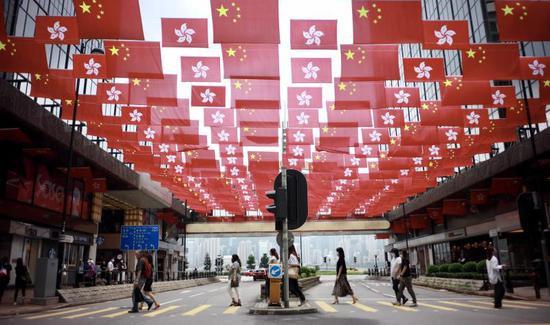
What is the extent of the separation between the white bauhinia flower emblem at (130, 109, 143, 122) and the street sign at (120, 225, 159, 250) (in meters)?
14.7

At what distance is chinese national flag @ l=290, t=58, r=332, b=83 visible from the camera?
1180 cm

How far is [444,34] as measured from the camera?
1057cm

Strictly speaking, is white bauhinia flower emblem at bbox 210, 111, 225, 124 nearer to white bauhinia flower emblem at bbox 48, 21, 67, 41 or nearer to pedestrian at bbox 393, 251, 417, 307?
white bauhinia flower emblem at bbox 48, 21, 67, 41

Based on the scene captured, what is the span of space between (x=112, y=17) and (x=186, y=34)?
1.64 meters

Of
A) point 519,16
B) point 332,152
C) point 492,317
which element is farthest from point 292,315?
point 332,152

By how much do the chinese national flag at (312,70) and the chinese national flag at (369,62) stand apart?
1.91ft

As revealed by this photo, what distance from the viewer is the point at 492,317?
9.64 m

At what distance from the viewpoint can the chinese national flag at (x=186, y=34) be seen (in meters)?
10.1

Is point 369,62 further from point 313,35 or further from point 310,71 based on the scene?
point 313,35

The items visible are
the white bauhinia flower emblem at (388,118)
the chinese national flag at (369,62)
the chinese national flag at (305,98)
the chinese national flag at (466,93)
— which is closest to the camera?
the chinese national flag at (369,62)

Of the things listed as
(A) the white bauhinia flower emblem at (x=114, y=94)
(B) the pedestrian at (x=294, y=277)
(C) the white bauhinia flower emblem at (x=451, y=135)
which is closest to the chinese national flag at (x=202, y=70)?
(A) the white bauhinia flower emblem at (x=114, y=94)

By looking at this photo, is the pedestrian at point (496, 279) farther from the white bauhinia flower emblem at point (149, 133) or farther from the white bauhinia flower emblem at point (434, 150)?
the white bauhinia flower emblem at point (149, 133)

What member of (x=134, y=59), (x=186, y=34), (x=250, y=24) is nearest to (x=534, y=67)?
(x=250, y=24)

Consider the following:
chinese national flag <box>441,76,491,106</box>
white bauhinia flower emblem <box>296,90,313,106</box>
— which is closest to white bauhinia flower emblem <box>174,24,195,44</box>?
white bauhinia flower emblem <box>296,90,313,106</box>
